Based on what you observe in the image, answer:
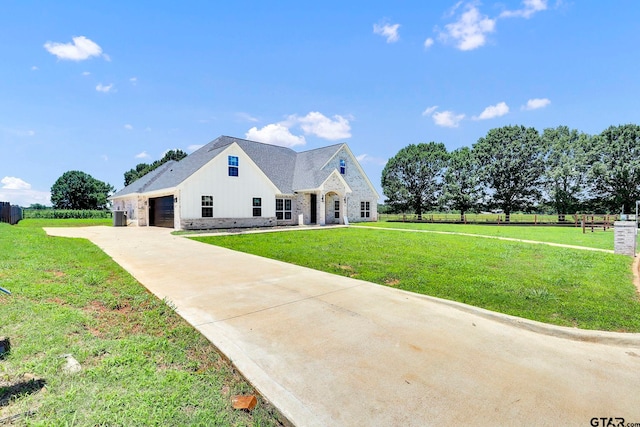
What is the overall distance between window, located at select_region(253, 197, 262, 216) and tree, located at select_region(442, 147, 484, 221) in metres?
28.5

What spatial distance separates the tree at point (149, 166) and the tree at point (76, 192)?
30.3ft

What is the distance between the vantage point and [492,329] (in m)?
4.07

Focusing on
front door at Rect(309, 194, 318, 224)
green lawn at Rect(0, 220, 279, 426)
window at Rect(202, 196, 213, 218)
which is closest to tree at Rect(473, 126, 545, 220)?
front door at Rect(309, 194, 318, 224)

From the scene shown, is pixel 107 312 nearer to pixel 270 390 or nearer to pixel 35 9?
pixel 270 390

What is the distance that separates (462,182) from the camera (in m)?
40.9

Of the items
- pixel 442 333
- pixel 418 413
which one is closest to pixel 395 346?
pixel 442 333

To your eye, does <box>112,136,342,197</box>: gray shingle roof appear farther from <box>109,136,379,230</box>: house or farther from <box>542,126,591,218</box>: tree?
<box>542,126,591,218</box>: tree

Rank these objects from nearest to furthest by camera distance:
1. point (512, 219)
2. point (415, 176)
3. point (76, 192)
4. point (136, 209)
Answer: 1. point (136, 209)
2. point (512, 219)
3. point (415, 176)
4. point (76, 192)

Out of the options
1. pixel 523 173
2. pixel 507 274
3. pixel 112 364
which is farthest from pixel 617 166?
pixel 112 364

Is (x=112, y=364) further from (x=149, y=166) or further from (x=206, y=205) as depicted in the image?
(x=149, y=166)

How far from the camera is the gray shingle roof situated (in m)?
22.6

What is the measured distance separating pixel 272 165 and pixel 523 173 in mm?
31567

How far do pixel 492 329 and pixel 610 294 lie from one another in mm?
3510

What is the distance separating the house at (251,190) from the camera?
1994 centimetres
